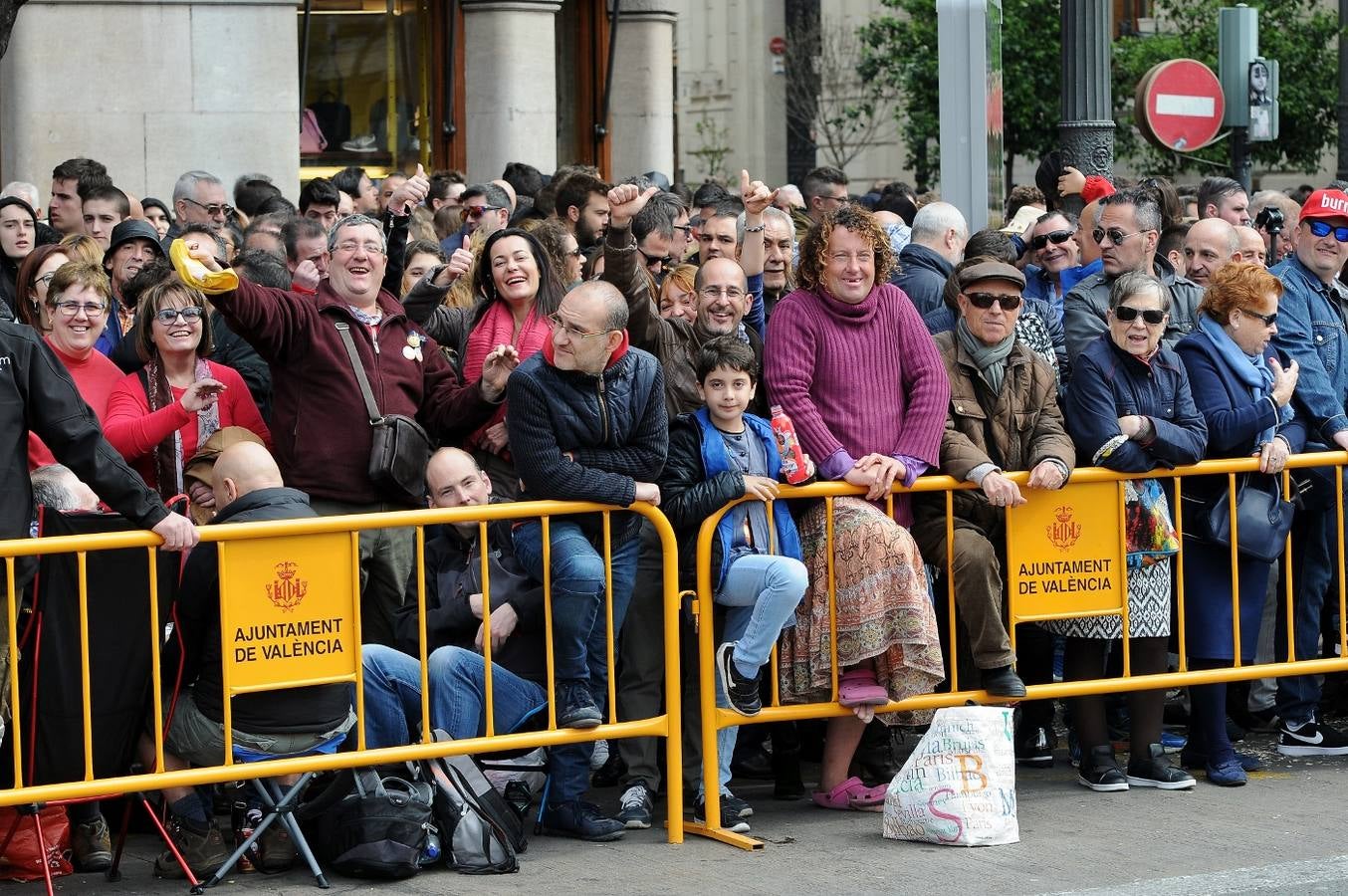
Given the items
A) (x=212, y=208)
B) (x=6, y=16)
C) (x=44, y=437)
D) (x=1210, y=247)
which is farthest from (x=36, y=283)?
(x=1210, y=247)

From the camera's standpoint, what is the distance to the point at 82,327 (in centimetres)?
790

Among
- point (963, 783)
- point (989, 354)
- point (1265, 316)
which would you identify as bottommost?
point (963, 783)

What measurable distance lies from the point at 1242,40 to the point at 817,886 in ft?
28.4

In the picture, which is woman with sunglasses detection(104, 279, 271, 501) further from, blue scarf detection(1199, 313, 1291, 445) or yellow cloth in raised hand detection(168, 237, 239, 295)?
blue scarf detection(1199, 313, 1291, 445)

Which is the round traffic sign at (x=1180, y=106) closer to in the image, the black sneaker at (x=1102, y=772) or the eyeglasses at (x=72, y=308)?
the black sneaker at (x=1102, y=772)

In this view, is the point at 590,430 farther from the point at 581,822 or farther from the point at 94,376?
the point at 94,376

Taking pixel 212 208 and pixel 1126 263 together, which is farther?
pixel 212 208

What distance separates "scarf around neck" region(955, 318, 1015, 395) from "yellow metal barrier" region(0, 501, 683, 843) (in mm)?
1506

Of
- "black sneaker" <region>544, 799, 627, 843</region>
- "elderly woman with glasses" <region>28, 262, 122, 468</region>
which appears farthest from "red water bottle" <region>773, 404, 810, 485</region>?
"elderly woman with glasses" <region>28, 262, 122, 468</region>

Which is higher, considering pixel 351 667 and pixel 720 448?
pixel 720 448

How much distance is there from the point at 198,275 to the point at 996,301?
2946 mm

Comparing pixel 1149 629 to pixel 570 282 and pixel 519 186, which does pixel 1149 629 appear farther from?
pixel 519 186

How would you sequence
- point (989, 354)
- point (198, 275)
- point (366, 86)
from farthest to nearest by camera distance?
point (366, 86)
point (989, 354)
point (198, 275)

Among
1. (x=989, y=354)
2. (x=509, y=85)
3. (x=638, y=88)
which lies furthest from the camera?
(x=638, y=88)
